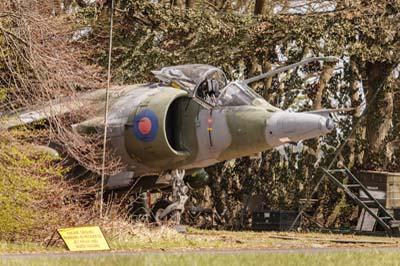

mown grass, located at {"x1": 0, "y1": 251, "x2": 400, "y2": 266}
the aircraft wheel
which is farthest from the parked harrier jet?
mown grass, located at {"x1": 0, "y1": 251, "x2": 400, "y2": 266}

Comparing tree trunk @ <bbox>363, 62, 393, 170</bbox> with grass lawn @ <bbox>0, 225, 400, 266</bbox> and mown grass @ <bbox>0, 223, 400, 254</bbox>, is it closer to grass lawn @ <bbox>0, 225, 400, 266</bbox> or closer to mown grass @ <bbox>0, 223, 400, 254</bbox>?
mown grass @ <bbox>0, 223, 400, 254</bbox>

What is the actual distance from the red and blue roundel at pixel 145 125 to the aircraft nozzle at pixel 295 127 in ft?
7.16

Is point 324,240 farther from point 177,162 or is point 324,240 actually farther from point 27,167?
point 27,167

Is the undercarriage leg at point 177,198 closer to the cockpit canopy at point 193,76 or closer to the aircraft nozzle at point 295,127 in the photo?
the cockpit canopy at point 193,76

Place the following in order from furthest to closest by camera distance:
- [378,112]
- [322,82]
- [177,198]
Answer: [322,82] → [378,112] → [177,198]

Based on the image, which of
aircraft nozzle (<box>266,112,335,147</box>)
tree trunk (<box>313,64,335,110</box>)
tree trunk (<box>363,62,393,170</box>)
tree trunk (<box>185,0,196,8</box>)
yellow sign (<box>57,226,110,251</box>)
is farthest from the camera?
tree trunk (<box>185,0,196,8</box>)

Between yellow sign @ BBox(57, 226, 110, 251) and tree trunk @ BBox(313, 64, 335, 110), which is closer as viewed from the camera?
yellow sign @ BBox(57, 226, 110, 251)

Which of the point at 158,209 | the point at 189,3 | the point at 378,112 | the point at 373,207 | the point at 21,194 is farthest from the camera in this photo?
the point at 189,3

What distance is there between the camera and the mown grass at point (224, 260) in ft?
29.6

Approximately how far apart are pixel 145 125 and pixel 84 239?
543 cm

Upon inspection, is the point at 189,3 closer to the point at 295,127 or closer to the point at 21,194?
the point at 295,127

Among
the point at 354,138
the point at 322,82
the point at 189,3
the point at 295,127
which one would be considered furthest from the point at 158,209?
the point at 189,3

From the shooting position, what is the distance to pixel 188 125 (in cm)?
1641

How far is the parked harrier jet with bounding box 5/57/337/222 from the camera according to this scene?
15.7 metres
